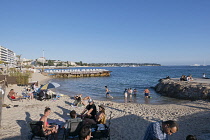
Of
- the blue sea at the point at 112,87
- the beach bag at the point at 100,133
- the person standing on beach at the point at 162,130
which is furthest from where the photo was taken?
the blue sea at the point at 112,87

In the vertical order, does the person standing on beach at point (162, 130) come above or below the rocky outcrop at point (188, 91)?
above

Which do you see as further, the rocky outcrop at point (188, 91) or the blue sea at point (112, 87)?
the blue sea at point (112, 87)

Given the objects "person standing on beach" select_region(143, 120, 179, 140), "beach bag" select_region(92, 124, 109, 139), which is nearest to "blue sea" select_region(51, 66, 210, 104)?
"beach bag" select_region(92, 124, 109, 139)

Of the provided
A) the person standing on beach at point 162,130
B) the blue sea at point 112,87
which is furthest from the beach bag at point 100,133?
the blue sea at point 112,87

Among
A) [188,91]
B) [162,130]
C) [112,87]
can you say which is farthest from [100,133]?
[112,87]

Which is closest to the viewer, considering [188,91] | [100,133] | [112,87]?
[100,133]

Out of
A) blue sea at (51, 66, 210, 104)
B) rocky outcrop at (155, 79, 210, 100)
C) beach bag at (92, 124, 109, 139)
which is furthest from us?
blue sea at (51, 66, 210, 104)

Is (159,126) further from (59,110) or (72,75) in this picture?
(72,75)

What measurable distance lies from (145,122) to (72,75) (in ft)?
139

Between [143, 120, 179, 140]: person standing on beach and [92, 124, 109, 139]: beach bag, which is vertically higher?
[143, 120, 179, 140]: person standing on beach

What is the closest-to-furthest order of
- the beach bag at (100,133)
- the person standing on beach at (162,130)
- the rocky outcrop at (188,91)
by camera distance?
the person standing on beach at (162,130), the beach bag at (100,133), the rocky outcrop at (188,91)

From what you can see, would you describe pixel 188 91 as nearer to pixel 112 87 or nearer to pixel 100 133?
pixel 112 87

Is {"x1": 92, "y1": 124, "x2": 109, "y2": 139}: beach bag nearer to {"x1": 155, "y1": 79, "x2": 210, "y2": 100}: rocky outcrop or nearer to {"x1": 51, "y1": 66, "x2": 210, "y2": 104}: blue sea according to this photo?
{"x1": 51, "y1": 66, "x2": 210, "y2": 104}: blue sea

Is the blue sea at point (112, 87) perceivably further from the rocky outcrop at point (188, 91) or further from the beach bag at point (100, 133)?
the beach bag at point (100, 133)
